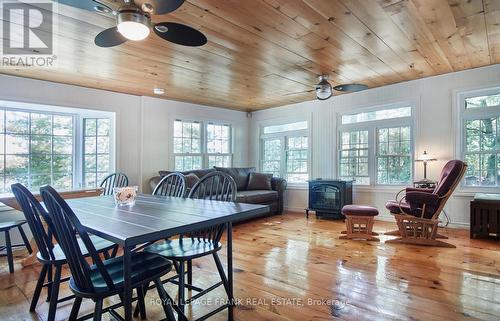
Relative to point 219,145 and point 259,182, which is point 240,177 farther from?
point 219,145

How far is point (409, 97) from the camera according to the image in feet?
15.9

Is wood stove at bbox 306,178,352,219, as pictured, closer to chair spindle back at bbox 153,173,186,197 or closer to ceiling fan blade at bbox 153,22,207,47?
chair spindle back at bbox 153,173,186,197

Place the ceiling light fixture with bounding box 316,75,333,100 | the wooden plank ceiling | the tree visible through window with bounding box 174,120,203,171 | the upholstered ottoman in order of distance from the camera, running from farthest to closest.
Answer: the tree visible through window with bounding box 174,120,203,171
the ceiling light fixture with bounding box 316,75,333,100
the upholstered ottoman
the wooden plank ceiling

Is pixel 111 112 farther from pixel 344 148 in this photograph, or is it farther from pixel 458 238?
pixel 458 238

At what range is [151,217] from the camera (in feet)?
5.71

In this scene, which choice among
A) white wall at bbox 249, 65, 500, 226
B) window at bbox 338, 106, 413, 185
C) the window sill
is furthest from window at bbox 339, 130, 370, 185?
the window sill

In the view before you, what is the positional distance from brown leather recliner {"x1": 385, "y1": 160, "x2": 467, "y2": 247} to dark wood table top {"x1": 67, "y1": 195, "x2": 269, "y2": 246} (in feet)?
8.49

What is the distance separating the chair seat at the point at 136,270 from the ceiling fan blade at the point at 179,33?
59.5 inches

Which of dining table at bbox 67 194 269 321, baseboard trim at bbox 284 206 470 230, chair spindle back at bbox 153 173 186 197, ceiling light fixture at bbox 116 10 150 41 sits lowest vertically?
baseboard trim at bbox 284 206 470 230

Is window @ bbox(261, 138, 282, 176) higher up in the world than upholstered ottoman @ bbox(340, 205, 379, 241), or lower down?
higher up

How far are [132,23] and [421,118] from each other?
4.55 metres

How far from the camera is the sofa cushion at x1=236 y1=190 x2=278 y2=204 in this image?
5.09m

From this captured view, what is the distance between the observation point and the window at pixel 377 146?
4.99 meters

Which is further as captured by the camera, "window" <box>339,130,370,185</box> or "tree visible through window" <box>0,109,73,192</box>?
"window" <box>339,130,370,185</box>
